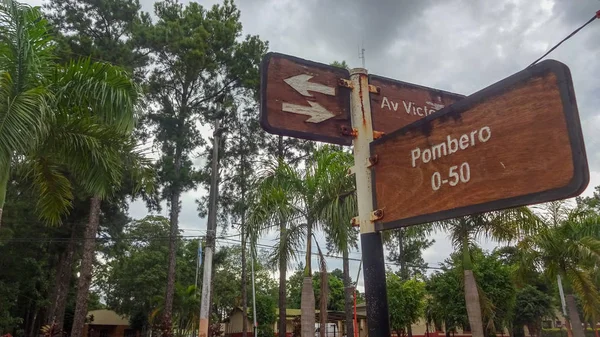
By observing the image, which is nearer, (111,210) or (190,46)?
(190,46)

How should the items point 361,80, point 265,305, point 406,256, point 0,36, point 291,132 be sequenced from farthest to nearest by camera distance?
point 406,256 → point 265,305 → point 0,36 → point 361,80 → point 291,132

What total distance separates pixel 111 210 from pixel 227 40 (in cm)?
1074

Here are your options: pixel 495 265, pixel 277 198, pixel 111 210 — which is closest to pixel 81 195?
pixel 111 210

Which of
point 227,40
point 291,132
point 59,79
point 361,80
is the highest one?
point 227,40

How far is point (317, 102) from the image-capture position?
2.49 metres

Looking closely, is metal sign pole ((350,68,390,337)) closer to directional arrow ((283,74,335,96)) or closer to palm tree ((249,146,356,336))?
directional arrow ((283,74,335,96))

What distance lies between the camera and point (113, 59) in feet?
66.7

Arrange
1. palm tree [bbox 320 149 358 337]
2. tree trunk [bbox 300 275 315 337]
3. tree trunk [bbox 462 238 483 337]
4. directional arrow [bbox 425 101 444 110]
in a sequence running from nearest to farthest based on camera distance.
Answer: directional arrow [bbox 425 101 444 110], palm tree [bbox 320 149 358 337], tree trunk [bbox 300 275 315 337], tree trunk [bbox 462 238 483 337]

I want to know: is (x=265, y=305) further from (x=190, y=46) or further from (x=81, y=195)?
(x=190, y=46)

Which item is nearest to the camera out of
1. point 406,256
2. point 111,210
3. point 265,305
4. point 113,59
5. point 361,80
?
point 361,80

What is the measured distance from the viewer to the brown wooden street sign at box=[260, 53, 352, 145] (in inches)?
93.5

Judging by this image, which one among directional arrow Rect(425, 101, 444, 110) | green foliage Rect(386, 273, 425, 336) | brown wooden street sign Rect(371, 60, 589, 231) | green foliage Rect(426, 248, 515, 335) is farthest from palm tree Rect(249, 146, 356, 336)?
green foliage Rect(386, 273, 425, 336)

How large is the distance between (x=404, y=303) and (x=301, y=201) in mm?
17702

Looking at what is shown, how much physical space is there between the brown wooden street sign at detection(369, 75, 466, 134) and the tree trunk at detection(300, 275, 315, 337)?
6591 millimetres
